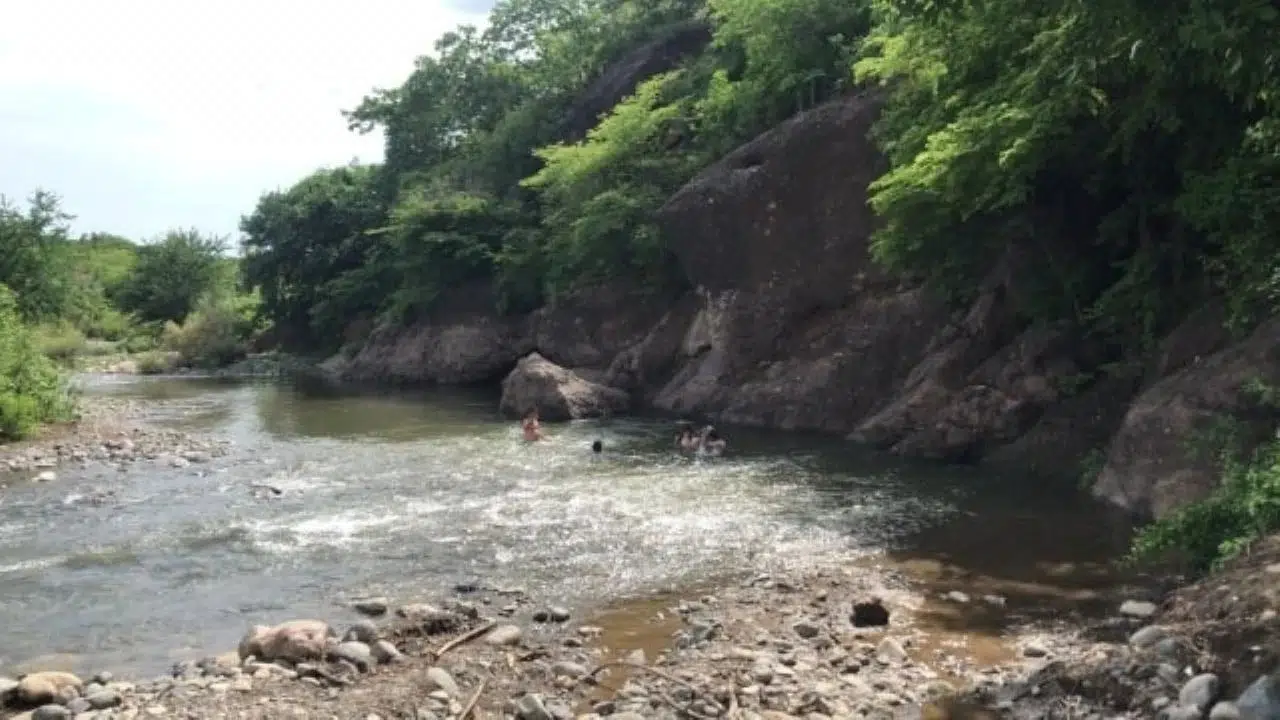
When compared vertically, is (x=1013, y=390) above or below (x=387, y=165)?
below

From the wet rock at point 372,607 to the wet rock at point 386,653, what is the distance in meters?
1.81

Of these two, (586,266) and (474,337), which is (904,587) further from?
(474,337)

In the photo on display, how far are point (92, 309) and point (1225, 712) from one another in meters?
60.6

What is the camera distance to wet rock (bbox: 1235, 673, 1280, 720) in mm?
6848

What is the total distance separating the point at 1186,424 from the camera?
15289mm

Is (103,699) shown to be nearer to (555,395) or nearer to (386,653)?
(386,653)

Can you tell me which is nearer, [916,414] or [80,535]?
[80,535]

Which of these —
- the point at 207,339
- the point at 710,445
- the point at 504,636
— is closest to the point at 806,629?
the point at 504,636

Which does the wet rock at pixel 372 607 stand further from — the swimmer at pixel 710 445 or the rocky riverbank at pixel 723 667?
the swimmer at pixel 710 445

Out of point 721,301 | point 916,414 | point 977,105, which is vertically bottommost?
point 916,414

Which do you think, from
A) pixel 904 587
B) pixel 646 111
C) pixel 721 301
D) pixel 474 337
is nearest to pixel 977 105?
pixel 904 587

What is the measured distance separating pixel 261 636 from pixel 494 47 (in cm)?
5396

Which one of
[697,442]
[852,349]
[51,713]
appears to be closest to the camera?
[51,713]

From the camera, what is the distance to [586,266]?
39.5 meters
